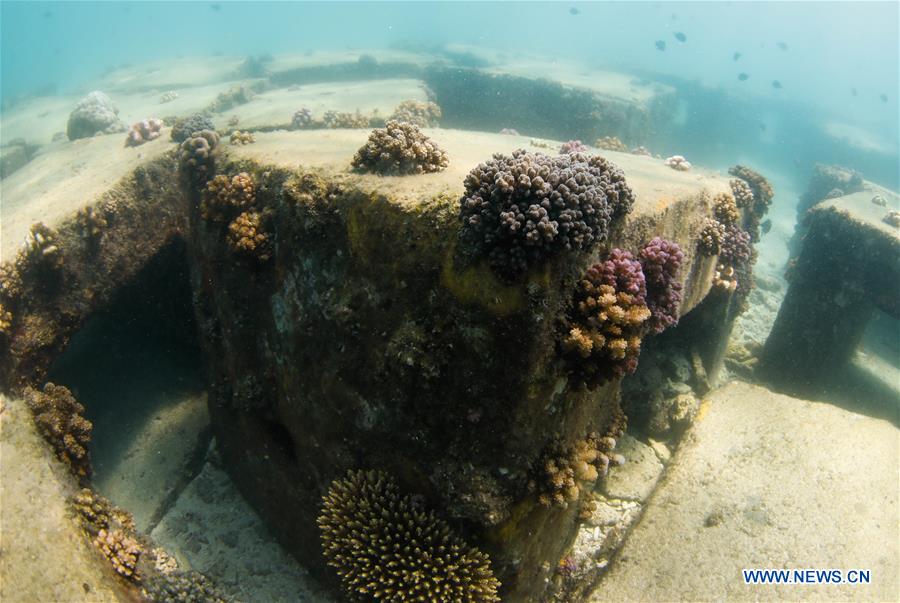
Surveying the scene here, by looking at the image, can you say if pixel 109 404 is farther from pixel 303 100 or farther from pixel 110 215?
pixel 303 100

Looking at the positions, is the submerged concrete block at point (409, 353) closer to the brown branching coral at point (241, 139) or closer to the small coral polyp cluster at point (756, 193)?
the brown branching coral at point (241, 139)

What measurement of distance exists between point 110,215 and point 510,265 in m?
8.38

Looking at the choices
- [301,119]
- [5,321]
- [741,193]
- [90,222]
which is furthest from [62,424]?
[741,193]

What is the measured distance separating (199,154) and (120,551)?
19.6ft

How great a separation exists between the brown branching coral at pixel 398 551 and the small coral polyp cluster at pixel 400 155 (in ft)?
11.7

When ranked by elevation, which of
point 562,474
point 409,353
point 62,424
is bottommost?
point 62,424

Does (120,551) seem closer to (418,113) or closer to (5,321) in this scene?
(5,321)

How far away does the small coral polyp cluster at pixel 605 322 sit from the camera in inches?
168

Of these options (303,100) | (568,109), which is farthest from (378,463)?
(568,109)

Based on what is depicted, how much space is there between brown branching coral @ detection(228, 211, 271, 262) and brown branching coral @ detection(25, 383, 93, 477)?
3.54 meters

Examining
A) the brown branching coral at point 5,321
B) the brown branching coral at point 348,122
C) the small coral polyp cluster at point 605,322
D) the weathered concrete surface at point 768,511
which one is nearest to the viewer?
the small coral polyp cluster at point 605,322

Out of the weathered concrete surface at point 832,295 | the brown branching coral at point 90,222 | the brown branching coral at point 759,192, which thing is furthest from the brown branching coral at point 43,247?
the weathered concrete surface at point 832,295

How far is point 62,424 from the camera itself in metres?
6.66

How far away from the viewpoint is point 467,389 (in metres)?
4.50
